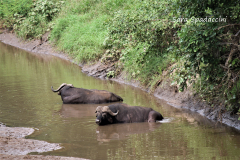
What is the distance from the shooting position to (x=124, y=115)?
8.74 m

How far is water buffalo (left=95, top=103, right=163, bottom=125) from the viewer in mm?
8453

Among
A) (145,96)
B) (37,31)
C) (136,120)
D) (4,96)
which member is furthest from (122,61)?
(37,31)

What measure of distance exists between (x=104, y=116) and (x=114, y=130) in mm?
497

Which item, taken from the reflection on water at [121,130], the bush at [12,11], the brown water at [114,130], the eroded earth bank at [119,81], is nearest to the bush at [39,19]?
the bush at [12,11]

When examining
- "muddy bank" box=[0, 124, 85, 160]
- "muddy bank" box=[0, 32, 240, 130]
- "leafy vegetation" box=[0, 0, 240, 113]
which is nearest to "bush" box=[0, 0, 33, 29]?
"leafy vegetation" box=[0, 0, 240, 113]

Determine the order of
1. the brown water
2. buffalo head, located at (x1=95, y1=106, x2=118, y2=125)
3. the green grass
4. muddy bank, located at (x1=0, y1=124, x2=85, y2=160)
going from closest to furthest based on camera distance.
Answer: muddy bank, located at (x1=0, y1=124, x2=85, y2=160), the brown water, buffalo head, located at (x1=95, y1=106, x2=118, y2=125), the green grass

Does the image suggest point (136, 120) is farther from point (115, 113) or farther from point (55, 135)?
point (55, 135)

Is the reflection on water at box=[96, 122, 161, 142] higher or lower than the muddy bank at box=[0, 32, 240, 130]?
lower

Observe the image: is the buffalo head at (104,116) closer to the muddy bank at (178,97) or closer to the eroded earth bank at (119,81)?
the eroded earth bank at (119,81)

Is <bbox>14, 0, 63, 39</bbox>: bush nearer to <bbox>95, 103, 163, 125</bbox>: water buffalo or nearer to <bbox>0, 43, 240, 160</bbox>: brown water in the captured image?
<bbox>0, 43, 240, 160</bbox>: brown water

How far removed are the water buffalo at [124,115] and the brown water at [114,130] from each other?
222 millimetres

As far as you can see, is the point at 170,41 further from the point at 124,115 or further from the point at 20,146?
the point at 20,146

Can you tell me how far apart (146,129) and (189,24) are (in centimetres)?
252

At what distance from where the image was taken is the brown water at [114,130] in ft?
20.9
